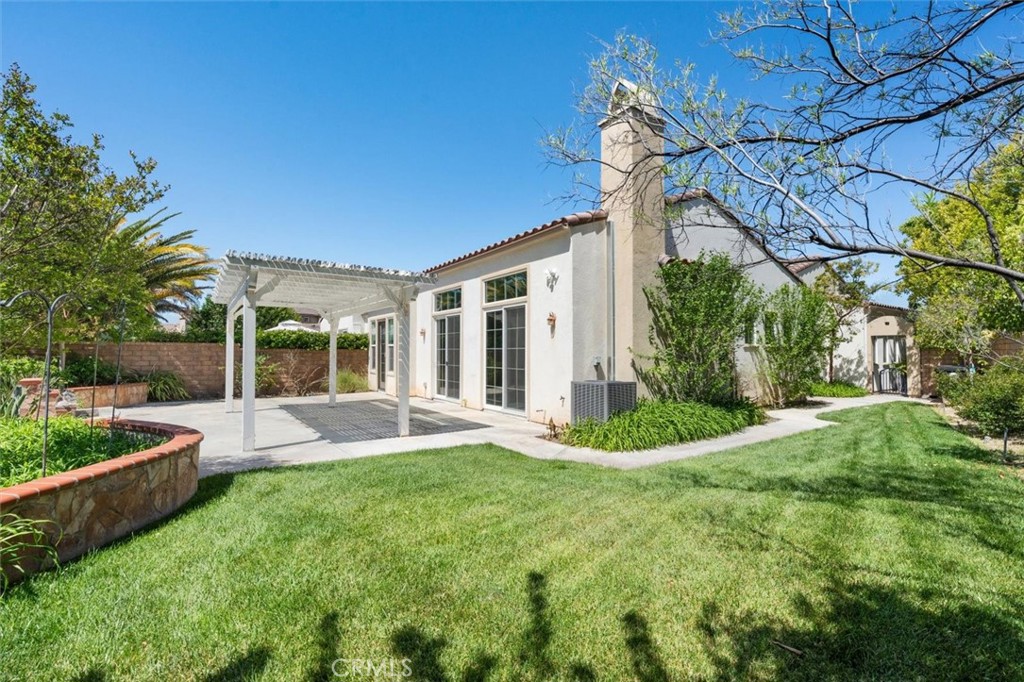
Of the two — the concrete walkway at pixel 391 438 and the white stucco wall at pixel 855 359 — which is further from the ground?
the white stucco wall at pixel 855 359

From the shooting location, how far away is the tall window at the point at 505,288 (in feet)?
36.9

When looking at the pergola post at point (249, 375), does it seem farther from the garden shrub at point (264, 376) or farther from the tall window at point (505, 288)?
the garden shrub at point (264, 376)

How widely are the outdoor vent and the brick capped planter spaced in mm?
6388

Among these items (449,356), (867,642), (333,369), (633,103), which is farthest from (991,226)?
(333,369)

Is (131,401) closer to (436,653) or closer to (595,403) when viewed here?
(595,403)

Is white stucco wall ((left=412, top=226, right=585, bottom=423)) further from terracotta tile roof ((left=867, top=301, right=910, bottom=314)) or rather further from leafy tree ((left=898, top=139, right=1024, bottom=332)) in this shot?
terracotta tile roof ((left=867, top=301, right=910, bottom=314))

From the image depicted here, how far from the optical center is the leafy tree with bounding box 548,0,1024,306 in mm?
2918

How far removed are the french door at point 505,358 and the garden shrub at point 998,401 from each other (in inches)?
330

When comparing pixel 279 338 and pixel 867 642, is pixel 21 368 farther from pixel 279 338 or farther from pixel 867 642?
pixel 867 642

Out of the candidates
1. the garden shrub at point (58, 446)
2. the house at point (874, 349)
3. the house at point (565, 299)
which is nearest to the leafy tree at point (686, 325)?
the house at point (565, 299)

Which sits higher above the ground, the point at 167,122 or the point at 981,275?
the point at 167,122

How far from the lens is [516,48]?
7.44m

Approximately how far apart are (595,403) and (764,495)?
4.05m

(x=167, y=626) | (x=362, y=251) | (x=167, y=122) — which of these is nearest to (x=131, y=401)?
(x=362, y=251)
